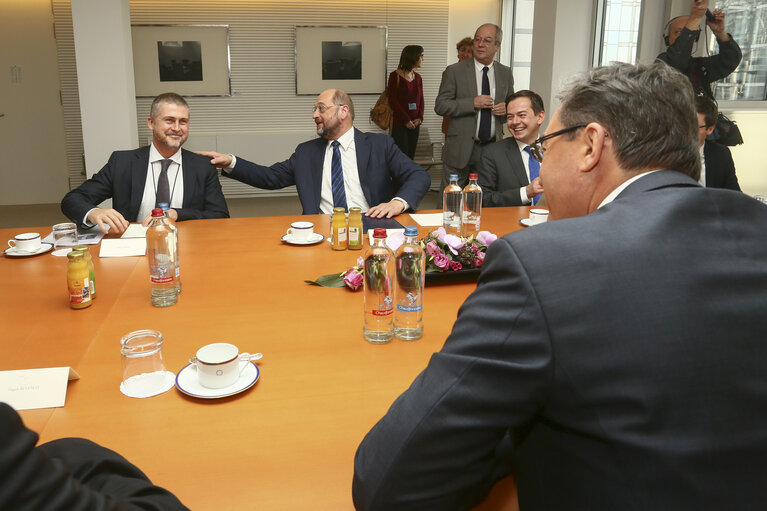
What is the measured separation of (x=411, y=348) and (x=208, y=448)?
58 centimetres

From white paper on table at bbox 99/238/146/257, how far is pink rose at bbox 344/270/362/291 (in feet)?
3.09

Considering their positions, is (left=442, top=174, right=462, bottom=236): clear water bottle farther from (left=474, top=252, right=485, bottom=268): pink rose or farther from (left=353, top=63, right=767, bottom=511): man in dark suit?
(left=353, top=63, right=767, bottom=511): man in dark suit

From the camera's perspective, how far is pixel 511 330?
0.77 metres

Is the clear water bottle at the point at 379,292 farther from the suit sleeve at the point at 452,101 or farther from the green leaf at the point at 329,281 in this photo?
the suit sleeve at the point at 452,101

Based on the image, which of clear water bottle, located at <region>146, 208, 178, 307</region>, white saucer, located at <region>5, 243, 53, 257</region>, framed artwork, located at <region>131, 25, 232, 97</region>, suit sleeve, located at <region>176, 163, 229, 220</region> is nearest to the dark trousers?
framed artwork, located at <region>131, 25, 232, 97</region>

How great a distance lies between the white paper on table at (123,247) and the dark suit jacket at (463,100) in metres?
3.46

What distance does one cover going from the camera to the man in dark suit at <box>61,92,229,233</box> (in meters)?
3.19

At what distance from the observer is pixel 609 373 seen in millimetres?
757

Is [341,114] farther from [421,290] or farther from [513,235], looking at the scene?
[513,235]

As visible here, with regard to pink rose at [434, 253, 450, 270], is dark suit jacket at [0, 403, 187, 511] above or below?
above

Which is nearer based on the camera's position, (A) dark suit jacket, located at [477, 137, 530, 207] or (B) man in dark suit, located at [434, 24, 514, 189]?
(A) dark suit jacket, located at [477, 137, 530, 207]

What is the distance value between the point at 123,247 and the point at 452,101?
3.57 m

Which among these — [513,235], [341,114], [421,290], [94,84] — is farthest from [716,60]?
[94,84]

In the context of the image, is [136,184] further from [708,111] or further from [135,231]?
[708,111]
